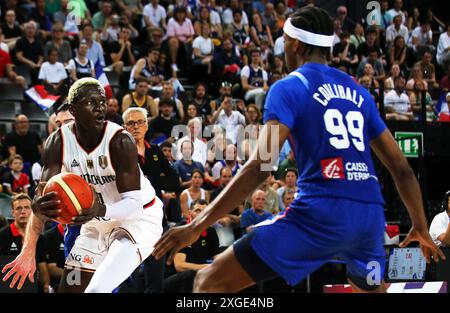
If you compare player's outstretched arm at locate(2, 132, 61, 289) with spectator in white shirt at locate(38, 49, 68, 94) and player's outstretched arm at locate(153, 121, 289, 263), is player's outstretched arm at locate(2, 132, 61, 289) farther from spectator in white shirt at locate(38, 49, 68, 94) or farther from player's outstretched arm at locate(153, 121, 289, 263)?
spectator in white shirt at locate(38, 49, 68, 94)

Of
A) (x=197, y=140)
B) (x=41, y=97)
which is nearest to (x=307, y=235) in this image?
(x=197, y=140)

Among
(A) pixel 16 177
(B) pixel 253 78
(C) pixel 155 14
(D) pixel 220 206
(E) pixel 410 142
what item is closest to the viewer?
(D) pixel 220 206

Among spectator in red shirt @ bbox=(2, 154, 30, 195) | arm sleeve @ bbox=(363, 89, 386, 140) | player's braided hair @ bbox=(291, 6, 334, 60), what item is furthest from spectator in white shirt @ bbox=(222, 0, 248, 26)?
arm sleeve @ bbox=(363, 89, 386, 140)

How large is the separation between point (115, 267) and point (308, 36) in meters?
2.16

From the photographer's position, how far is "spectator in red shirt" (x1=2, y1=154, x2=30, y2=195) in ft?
37.0

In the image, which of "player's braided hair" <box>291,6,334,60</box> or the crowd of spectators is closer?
"player's braided hair" <box>291,6,334,60</box>

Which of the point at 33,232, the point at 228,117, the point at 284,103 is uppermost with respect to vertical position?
the point at 284,103

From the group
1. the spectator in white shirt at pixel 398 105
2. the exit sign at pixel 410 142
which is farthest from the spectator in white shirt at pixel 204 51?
the exit sign at pixel 410 142

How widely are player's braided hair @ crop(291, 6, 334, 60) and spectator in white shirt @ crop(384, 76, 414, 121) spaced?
934 centimetres

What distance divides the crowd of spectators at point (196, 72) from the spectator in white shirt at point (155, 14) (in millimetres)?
20

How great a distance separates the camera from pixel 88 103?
18.8ft

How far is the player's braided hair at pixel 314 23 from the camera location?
419 cm

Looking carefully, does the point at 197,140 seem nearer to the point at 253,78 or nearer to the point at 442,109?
the point at 253,78

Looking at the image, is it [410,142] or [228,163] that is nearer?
[228,163]
